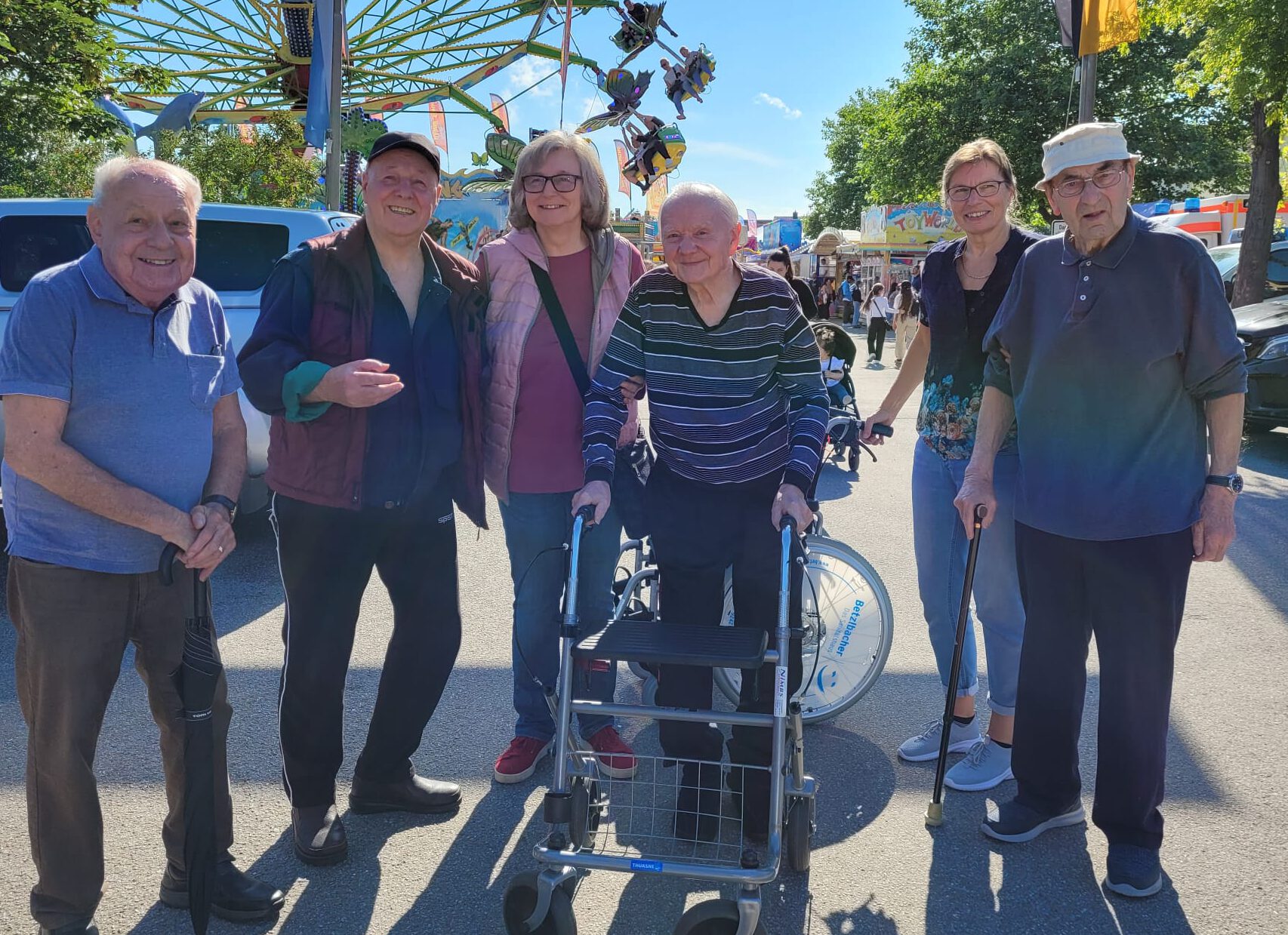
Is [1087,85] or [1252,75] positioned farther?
[1252,75]

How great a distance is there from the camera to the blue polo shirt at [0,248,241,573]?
7.25 feet

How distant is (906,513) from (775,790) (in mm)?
5428

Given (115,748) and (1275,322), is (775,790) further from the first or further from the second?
(1275,322)

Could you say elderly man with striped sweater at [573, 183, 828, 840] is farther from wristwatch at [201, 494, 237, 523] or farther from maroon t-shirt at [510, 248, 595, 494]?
wristwatch at [201, 494, 237, 523]

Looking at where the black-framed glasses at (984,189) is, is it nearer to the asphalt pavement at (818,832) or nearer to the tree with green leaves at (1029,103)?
the asphalt pavement at (818,832)

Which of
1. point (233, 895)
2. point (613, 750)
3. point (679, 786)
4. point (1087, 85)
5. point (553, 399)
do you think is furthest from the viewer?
point (1087, 85)

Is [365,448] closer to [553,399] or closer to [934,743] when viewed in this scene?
[553,399]

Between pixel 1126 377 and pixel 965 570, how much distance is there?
1.00 m

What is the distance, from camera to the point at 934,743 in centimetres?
368

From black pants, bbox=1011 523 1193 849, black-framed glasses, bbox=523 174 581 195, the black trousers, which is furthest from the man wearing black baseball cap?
black pants, bbox=1011 523 1193 849

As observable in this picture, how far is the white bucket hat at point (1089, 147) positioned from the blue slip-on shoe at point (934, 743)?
6.72ft

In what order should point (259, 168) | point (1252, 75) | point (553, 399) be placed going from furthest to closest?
point (259, 168)
point (1252, 75)
point (553, 399)

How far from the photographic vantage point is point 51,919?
239 cm

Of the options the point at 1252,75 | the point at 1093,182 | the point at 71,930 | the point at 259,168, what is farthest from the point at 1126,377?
the point at 259,168
